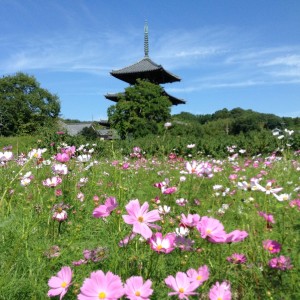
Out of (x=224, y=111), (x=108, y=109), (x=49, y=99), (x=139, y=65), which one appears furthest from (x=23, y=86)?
(x=224, y=111)

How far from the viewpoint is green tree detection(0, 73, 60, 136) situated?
3569 cm

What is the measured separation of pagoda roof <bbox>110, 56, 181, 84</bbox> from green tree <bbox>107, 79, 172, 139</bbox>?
3.80m

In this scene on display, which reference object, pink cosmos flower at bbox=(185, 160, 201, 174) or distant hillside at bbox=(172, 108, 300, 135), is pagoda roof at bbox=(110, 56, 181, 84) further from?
pink cosmos flower at bbox=(185, 160, 201, 174)

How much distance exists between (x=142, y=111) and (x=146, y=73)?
17.6ft

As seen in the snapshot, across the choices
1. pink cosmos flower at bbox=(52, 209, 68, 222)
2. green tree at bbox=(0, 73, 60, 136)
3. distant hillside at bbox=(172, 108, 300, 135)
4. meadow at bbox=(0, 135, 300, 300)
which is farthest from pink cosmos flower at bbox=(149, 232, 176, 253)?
distant hillside at bbox=(172, 108, 300, 135)

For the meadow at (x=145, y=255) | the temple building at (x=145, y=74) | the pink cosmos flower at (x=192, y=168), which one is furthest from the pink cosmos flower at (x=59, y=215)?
the temple building at (x=145, y=74)

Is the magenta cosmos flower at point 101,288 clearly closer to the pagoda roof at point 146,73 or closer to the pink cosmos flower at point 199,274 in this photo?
the pink cosmos flower at point 199,274

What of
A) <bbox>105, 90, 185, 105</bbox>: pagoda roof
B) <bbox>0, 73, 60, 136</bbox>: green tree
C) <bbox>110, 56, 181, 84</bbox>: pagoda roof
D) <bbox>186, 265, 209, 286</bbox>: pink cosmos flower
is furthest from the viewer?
<bbox>0, 73, 60, 136</bbox>: green tree

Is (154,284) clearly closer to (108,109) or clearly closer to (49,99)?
(108,109)

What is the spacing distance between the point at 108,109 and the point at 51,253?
1807 centimetres

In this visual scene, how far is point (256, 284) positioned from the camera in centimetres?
127

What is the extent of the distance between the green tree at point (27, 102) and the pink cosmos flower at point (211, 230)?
35757 mm

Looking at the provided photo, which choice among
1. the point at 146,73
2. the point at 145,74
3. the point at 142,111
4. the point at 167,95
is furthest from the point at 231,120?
the point at 142,111

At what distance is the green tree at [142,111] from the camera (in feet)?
59.0
